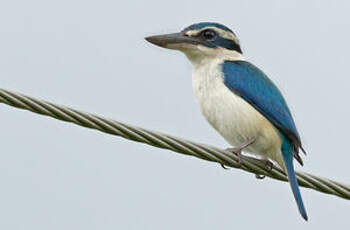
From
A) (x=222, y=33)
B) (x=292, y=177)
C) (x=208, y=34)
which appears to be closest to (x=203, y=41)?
(x=208, y=34)

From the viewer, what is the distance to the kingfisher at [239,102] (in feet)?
20.7

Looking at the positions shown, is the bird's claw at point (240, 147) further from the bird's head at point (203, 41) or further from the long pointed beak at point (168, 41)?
the long pointed beak at point (168, 41)

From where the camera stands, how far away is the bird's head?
692 centimetres

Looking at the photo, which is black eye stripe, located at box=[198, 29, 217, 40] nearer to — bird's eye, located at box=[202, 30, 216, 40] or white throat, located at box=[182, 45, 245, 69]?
bird's eye, located at box=[202, 30, 216, 40]

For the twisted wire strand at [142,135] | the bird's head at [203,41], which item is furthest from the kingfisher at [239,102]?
the twisted wire strand at [142,135]

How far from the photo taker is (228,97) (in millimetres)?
6438

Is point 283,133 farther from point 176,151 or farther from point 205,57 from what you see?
point 176,151

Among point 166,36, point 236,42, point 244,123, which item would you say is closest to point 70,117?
point 244,123

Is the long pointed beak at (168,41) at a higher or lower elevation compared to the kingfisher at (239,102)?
higher

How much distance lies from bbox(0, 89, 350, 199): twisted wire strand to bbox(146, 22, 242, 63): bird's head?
1.70m

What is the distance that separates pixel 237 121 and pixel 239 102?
0.19 metres

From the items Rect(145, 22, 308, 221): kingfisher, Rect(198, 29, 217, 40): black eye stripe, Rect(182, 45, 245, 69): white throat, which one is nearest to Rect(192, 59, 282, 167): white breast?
Rect(145, 22, 308, 221): kingfisher

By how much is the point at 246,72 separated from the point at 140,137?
95.3 inches

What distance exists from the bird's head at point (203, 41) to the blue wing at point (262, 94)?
0.19 m
